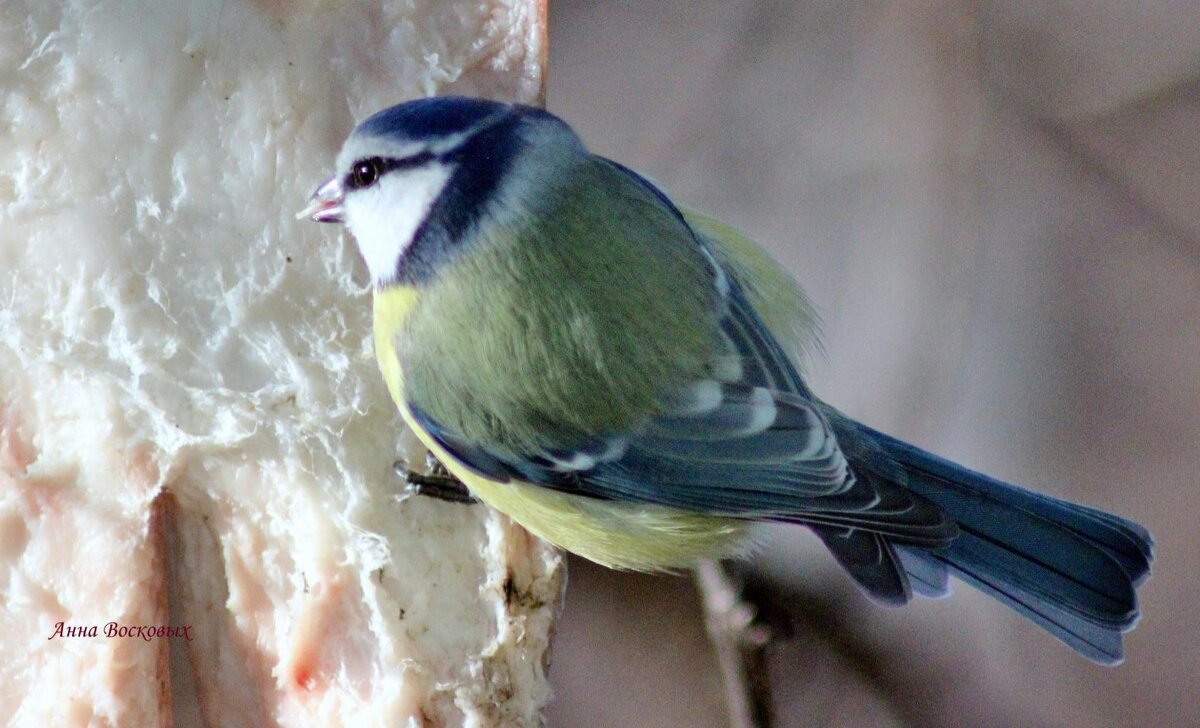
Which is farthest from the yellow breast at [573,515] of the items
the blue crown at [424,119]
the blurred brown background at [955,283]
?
the blurred brown background at [955,283]

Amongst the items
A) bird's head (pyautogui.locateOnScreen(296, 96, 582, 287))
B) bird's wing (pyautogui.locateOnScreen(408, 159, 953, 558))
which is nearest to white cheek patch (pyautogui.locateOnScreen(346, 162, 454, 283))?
bird's head (pyautogui.locateOnScreen(296, 96, 582, 287))

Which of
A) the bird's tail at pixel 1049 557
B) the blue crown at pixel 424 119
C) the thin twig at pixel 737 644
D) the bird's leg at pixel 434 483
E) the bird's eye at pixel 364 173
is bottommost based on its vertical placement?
the thin twig at pixel 737 644

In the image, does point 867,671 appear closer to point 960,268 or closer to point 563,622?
point 563,622

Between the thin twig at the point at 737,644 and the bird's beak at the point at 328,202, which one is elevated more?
the bird's beak at the point at 328,202

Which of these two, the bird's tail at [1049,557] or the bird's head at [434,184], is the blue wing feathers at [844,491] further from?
the bird's head at [434,184]

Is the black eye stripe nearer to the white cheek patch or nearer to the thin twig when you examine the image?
the white cheek patch

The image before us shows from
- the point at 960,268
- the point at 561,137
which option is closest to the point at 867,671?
the point at 960,268

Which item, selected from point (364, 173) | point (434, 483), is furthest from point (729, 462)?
point (364, 173)
